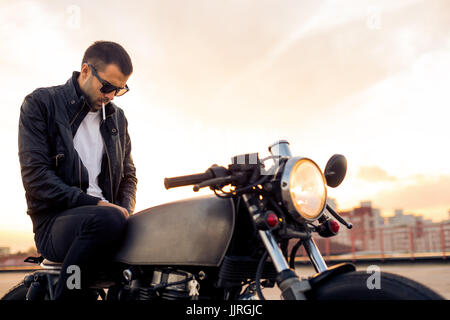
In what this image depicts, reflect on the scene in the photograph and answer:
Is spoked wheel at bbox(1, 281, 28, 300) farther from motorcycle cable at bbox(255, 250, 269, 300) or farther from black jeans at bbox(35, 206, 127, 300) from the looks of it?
motorcycle cable at bbox(255, 250, 269, 300)

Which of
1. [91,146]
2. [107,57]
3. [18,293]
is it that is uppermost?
[107,57]

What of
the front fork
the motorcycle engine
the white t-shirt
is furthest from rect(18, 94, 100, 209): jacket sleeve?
the front fork

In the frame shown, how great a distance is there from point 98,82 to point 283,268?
1.52 metres

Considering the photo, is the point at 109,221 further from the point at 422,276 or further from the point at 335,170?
Result: the point at 422,276

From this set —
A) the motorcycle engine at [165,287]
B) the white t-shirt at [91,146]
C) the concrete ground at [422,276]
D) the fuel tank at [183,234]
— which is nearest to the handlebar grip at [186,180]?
the fuel tank at [183,234]

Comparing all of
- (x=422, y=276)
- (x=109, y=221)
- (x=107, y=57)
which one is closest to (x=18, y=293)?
(x=109, y=221)

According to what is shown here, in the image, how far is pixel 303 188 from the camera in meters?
1.58

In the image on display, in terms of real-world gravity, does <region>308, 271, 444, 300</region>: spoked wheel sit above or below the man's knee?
below

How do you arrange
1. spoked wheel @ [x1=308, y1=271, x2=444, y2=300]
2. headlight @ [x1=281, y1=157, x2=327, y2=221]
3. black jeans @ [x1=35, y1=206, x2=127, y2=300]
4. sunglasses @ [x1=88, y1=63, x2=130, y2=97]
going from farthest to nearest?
sunglasses @ [x1=88, y1=63, x2=130, y2=97] < black jeans @ [x1=35, y1=206, x2=127, y2=300] < headlight @ [x1=281, y1=157, x2=327, y2=221] < spoked wheel @ [x1=308, y1=271, x2=444, y2=300]

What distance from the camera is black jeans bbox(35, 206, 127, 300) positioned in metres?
1.85

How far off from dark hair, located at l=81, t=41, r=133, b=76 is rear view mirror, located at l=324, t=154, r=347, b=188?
1287mm

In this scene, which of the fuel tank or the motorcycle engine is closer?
the fuel tank

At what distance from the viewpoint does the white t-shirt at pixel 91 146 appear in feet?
7.77
